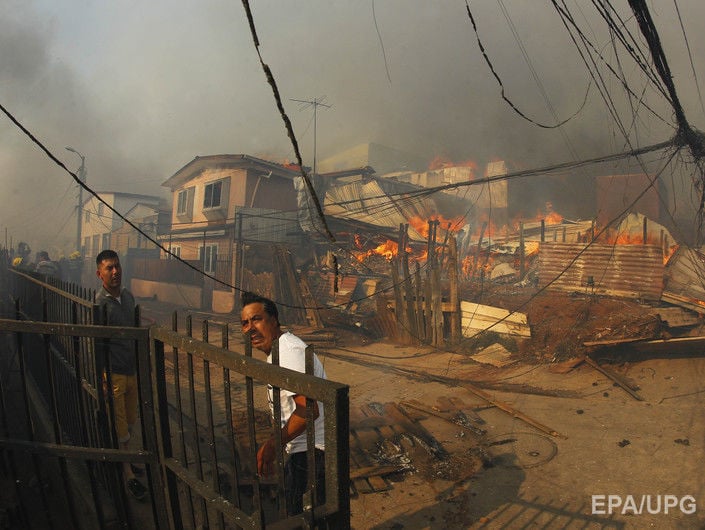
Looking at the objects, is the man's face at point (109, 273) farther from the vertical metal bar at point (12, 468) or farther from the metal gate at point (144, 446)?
the vertical metal bar at point (12, 468)

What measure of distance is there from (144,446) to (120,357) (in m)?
1.93

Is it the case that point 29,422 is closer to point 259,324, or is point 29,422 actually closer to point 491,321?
point 259,324

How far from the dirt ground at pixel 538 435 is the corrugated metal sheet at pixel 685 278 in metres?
1.16

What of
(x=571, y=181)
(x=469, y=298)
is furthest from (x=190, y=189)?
(x=571, y=181)

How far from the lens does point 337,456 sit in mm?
1465

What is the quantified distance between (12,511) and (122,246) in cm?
3499

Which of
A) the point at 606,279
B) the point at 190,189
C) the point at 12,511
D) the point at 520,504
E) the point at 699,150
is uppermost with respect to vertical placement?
the point at 190,189

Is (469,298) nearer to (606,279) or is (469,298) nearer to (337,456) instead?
(606,279)

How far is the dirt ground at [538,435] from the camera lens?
4254mm

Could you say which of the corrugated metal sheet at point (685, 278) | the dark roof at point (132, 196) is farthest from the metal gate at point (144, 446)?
the dark roof at point (132, 196)

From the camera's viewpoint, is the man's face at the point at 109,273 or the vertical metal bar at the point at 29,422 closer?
the vertical metal bar at the point at 29,422

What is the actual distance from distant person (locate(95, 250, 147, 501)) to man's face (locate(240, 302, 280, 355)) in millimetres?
1666

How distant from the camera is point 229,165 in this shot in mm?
24734

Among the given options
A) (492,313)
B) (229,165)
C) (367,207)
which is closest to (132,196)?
(229,165)
